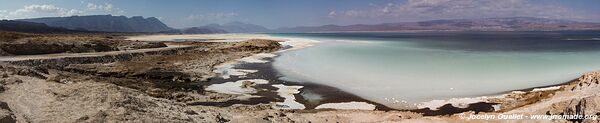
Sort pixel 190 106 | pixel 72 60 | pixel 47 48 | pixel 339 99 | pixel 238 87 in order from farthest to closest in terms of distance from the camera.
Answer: pixel 47 48, pixel 72 60, pixel 238 87, pixel 339 99, pixel 190 106

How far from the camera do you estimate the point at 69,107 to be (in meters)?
14.0

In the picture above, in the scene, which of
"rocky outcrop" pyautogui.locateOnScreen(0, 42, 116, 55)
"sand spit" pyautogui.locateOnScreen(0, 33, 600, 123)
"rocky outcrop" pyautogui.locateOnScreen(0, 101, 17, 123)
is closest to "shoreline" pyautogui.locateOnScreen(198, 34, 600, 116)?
"sand spit" pyautogui.locateOnScreen(0, 33, 600, 123)

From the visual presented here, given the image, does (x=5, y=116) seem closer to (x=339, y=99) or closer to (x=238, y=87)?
(x=339, y=99)

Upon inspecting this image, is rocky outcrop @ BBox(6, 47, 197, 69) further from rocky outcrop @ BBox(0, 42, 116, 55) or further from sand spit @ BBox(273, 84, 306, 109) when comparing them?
sand spit @ BBox(273, 84, 306, 109)

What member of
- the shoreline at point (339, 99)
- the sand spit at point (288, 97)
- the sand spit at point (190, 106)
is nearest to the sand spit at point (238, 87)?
the sand spit at point (190, 106)

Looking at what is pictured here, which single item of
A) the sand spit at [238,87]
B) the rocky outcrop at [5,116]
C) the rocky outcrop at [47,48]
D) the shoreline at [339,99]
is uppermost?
the rocky outcrop at [5,116]

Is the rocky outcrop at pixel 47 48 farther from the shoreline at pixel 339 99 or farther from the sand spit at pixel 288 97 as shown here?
the sand spit at pixel 288 97

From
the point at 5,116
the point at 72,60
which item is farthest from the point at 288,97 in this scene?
the point at 72,60

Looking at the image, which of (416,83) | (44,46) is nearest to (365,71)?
(416,83)

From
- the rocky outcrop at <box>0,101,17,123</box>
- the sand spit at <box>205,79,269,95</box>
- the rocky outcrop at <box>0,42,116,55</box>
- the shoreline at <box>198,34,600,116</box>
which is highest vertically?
the rocky outcrop at <box>0,101,17,123</box>

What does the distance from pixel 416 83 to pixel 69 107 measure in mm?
17460

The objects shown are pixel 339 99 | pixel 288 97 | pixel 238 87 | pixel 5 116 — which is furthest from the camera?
pixel 238 87

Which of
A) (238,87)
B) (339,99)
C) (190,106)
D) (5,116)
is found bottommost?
(238,87)

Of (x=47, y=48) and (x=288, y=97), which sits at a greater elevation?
(x=47, y=48)
